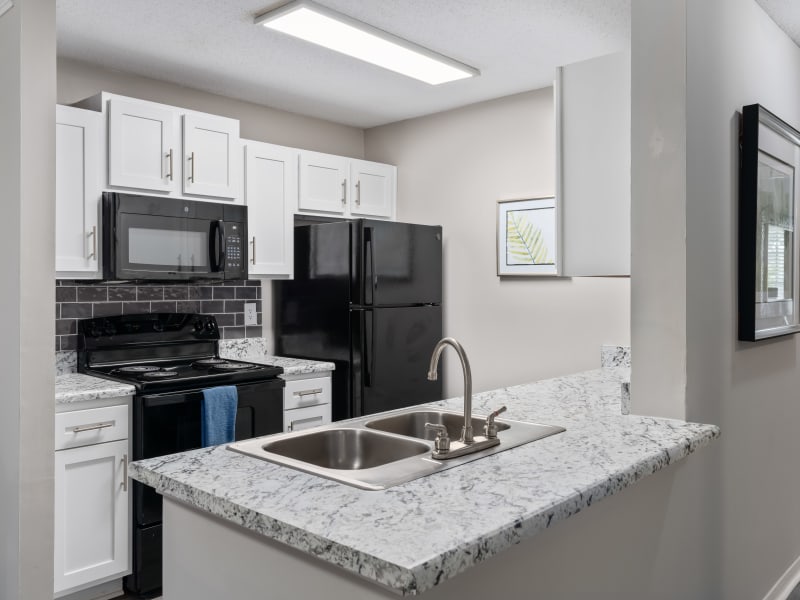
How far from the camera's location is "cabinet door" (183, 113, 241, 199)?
130 inches

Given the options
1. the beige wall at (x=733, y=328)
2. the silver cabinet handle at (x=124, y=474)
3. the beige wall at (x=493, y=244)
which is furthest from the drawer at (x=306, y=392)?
the beige wall at (x=733, y=328)

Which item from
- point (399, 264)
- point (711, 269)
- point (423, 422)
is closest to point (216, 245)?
point (399, 264)

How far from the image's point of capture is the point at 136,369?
3209mm

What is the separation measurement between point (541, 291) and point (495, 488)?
270 centimetres

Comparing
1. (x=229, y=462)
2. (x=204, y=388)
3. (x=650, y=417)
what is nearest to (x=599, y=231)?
(x=650, y=417)

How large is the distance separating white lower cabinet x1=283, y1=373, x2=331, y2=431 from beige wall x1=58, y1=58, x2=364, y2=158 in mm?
1547

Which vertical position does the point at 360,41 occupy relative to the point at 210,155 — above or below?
above

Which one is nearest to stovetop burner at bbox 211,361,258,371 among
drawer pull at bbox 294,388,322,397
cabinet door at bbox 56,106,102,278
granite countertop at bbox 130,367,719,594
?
drawer pull at bbox 294,388,322,397

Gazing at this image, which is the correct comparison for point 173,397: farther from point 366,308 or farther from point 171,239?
point 366,308

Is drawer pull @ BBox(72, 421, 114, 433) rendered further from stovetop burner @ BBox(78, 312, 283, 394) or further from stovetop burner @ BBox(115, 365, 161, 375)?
stovetop burner @ BBox(115, 365, 161, 375)

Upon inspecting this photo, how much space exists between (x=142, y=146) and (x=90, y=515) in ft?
5.42

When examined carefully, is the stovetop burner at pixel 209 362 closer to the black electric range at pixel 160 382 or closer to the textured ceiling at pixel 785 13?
the black electric range at pixel 160 382

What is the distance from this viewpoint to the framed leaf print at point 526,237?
3754mm

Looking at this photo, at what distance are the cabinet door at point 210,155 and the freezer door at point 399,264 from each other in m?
0.76
